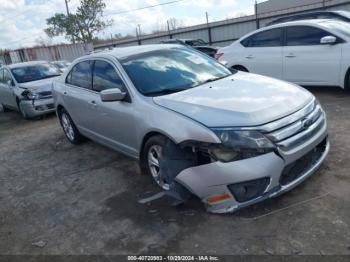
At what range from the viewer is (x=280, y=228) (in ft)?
9.56

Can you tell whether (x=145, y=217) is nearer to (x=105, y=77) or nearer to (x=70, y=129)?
(x=105, y=77)

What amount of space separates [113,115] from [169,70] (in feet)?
3.08

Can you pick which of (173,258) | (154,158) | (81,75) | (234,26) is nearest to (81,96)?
(81,75)

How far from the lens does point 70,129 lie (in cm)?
612

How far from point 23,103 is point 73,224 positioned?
654cm

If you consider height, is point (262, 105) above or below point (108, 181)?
above

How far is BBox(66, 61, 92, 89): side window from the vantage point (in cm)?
502

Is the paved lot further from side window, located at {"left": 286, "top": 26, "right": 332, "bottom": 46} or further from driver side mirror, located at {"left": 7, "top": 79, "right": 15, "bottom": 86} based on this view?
driver side mirror, located at {"left": 7, "top": 79, "right": 15, "bottom": 86}

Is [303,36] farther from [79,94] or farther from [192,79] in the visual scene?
[79,94]

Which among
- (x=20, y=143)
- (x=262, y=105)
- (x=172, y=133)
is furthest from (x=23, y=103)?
(x=262, y=105)

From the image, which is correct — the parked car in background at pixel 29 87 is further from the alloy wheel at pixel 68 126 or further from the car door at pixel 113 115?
the car door at pixel 113 115

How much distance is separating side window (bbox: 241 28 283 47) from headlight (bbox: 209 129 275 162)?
5.09m

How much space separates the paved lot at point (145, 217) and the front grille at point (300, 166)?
0.90ft

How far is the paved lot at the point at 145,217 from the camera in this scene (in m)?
2.82
